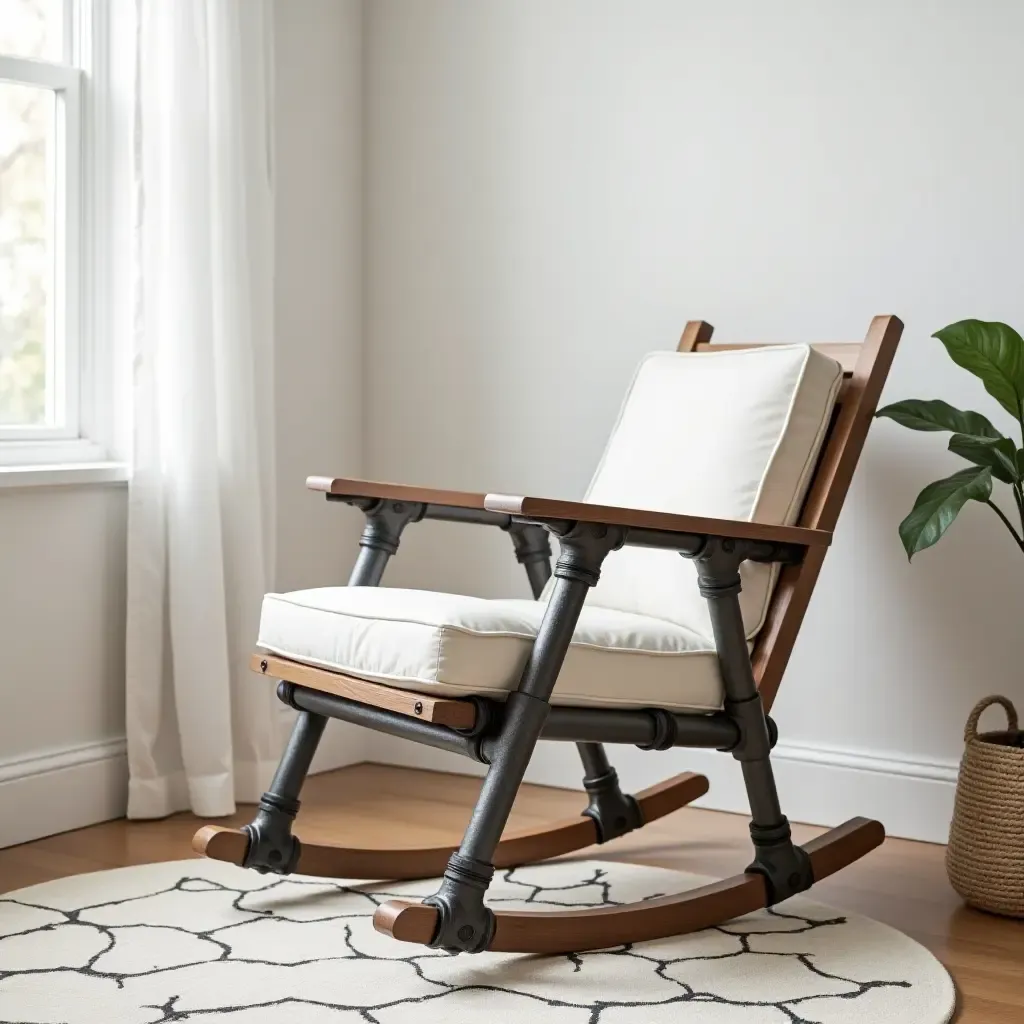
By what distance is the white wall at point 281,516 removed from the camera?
2.60 m

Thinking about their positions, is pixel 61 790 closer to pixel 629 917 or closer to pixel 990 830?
pixel 629 917

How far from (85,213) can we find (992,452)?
5.74 ft

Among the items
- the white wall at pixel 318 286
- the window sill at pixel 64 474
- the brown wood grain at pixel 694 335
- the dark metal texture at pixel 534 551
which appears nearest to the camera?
the dark metal texture at pixel 534 551

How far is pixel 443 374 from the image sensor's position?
3.23 m

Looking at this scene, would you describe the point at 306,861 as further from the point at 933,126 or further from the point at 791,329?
the point at 933,126

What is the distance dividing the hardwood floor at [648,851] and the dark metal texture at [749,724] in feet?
0.70

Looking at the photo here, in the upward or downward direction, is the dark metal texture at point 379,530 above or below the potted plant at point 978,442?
below

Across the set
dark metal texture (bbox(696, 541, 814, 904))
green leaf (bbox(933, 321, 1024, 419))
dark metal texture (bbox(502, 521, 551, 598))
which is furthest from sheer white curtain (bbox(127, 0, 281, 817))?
green leaf (bbox(933, 321, 1024, 419))

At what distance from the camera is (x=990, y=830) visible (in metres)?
2.22

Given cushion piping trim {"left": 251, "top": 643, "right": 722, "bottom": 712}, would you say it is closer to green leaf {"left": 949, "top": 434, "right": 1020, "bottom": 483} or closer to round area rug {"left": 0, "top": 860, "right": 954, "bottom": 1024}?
round area rug {"left": 0, "top": 860, "right": 954, "bottom": 1024}

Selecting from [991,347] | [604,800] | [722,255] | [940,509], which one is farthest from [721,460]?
[722,255]

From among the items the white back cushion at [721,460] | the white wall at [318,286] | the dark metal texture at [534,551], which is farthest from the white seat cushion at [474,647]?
the white wall at [318,286]

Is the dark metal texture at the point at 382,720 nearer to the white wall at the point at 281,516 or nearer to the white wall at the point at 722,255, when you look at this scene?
the white wall at the point at 281,516

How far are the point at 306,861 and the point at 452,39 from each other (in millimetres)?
1894
